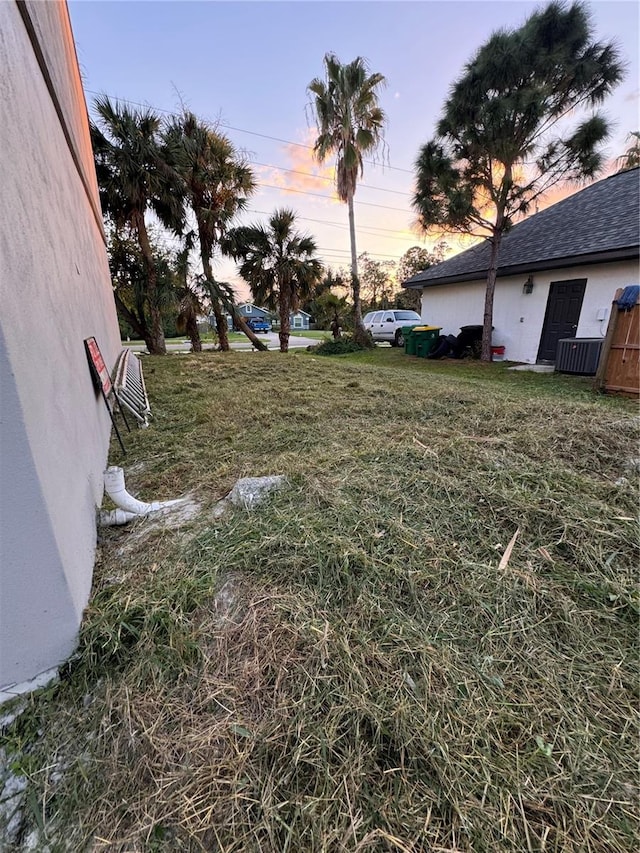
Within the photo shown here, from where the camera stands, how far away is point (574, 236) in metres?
9.50

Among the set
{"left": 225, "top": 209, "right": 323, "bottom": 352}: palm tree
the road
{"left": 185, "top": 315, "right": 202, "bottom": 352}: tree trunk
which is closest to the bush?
the road

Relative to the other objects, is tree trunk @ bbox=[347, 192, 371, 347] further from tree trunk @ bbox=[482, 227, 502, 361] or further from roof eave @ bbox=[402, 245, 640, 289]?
tree trunk @ bbox=[482, 227, 502, 361]

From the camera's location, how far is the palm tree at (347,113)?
Result: 12.2 m

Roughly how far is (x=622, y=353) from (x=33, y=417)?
754 centimetres

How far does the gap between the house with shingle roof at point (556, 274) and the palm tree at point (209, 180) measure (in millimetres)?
7724

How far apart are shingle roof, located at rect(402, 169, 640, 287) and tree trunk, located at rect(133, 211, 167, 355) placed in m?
9.79

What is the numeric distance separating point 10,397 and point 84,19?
7830 mm

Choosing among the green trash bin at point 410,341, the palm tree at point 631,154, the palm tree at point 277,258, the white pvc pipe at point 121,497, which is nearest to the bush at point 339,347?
the green trash bin at point 410,341

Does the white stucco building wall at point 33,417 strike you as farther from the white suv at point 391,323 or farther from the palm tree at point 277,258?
the white suv at point 391,323

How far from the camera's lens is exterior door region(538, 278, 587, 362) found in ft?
29.4

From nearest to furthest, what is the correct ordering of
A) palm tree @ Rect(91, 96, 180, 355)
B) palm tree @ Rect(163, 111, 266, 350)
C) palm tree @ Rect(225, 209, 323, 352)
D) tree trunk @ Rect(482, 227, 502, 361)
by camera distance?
palm tree @ Rect(91, 96, 180, 355) → tree trunk @ Rect(482, 227, 502, 361) → palm tree @ Rect(163, 111, 266, 350) → palm tree @ Rect(225, 209, 323, 352)

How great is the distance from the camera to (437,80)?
29.3ft

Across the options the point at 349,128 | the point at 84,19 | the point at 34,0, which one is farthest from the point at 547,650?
the point at 349,128

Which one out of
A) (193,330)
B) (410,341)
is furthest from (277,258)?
(410,341)
